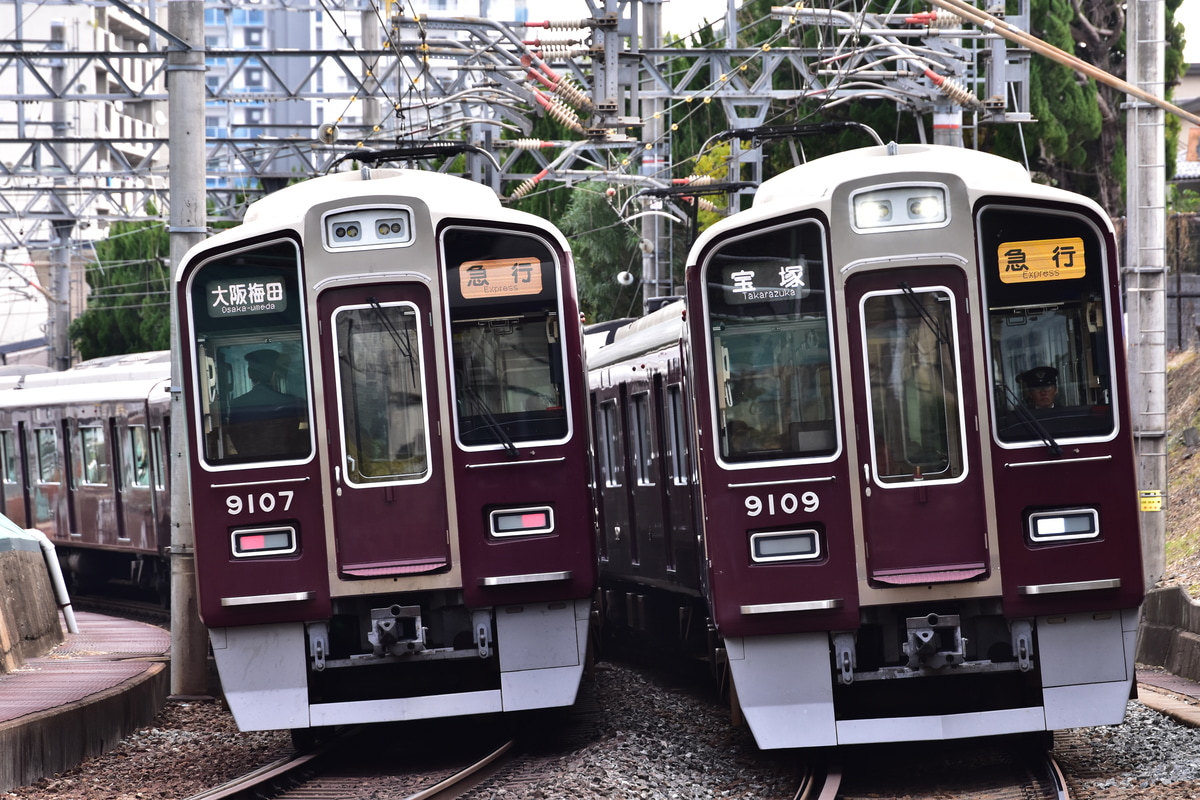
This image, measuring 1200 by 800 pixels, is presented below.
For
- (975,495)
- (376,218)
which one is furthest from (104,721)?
(975,495)

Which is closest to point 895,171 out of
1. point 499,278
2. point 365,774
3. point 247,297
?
point 499,278

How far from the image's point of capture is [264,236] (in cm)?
1008

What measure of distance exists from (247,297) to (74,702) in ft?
9.83

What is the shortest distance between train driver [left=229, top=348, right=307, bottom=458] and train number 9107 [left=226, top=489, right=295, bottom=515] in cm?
22

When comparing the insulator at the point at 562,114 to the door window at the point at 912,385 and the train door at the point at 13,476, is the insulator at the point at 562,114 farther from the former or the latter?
the door window at the point at 912,385

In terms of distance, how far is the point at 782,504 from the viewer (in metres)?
8.94

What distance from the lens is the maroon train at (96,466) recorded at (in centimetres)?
2011

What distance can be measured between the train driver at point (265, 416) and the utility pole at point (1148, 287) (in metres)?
7.71

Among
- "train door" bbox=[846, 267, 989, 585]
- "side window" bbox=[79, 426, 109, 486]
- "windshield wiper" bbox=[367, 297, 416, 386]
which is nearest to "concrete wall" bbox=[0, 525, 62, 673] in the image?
"windshield wiper" bbox=[367, 297, 416, 386]

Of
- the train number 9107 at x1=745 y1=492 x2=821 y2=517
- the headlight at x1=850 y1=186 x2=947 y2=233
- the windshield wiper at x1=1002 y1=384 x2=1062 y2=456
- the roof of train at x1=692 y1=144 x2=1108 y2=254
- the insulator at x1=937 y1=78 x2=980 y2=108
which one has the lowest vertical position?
the train number 9107 at x1=745 y1=492 x2=821 y2=517

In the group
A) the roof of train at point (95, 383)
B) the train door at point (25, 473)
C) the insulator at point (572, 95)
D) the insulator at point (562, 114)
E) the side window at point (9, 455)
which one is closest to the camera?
the insulator at point (572, 95)

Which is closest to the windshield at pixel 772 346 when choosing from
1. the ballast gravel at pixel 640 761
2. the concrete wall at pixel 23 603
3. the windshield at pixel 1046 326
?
the windshield at pixel 1046 326

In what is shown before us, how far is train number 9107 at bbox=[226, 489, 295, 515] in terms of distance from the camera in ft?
32.8

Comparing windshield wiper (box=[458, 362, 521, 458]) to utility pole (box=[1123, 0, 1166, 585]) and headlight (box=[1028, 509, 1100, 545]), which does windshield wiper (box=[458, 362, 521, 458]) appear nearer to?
headlight (box=[1028, 509, 1100, 545])
